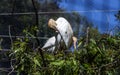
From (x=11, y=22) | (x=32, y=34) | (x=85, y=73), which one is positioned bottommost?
(x=85, y=73)

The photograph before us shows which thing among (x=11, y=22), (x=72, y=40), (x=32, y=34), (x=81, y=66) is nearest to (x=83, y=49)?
(x=81, y=66)

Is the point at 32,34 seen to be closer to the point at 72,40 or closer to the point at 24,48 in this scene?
the point at 24,48

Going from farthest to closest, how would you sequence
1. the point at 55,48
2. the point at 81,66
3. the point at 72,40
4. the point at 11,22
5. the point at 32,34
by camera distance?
the point at 11,22
the point at 72,40
the point at 55,48
the point at 32,34
the point at 81,66

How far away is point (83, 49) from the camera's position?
1.19 meters

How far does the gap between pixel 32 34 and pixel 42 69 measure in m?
0.14

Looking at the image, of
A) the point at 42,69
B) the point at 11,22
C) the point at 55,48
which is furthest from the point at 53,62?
the point at 11,22

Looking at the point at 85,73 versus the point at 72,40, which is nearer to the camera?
the point at 85,73

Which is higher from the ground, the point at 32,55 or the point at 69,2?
the point at 69,2

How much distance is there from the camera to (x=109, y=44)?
4.09ft

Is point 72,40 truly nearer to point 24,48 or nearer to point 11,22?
point 24,48

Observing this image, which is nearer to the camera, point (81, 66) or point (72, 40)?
point (81, 66)

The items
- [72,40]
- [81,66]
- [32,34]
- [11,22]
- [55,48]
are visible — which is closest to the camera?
[81,66]

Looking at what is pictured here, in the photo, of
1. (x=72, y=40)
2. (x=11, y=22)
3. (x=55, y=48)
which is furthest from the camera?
(x=11, y=22)

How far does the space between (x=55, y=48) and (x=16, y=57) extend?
1.38 feet
